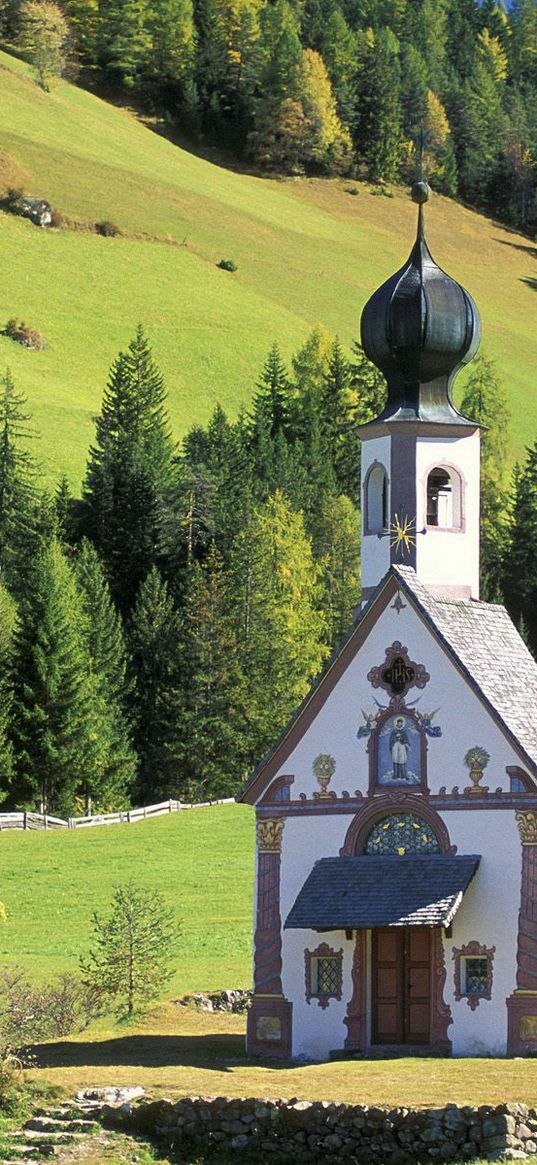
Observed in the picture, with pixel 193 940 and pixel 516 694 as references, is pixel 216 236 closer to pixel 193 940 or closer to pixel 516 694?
pixel 193 940

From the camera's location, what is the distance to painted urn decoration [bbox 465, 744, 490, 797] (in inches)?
1479

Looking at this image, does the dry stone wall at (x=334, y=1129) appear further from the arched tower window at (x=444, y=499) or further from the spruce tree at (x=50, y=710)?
the spruce tree at (x=50, y=710)

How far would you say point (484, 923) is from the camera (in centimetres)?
3738

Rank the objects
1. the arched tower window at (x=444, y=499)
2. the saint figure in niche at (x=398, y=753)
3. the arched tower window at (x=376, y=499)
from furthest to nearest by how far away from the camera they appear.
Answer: the arched tower window at (x=376, y=499) < the arched tower window at (x=444, y=499) < the saint figure in niche at (x=398, y=753)

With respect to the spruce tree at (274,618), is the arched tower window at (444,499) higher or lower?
lower

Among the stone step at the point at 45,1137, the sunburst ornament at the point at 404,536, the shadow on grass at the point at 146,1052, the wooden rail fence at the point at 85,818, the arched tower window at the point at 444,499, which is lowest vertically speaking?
the stone step at the point at 45,1137

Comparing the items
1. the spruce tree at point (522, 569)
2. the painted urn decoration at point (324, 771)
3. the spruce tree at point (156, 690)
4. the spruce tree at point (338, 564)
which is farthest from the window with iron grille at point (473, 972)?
the spruce tree at point (522, 569)

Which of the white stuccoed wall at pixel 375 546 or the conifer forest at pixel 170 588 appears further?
the conifer forest at pixel 170 588

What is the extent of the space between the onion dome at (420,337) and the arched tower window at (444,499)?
955 mm

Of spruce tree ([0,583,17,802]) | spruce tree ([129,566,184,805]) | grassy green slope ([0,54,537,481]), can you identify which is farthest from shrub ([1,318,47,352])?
spruce tree ([0,583,17,802])

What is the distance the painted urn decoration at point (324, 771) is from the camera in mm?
39062

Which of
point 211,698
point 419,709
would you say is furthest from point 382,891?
point 211,698

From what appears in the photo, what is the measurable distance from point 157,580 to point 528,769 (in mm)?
53396

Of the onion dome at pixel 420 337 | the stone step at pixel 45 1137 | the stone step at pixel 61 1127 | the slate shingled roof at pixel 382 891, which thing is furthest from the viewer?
the onion dome at pixel 420 337
